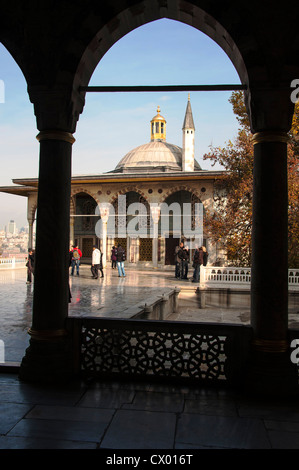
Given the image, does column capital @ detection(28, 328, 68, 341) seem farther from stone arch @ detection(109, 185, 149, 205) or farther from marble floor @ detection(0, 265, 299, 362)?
stone arch @ detection(109, 185, 149, 205)

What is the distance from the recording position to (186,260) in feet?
53.1

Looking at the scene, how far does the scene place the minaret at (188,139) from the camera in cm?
2562

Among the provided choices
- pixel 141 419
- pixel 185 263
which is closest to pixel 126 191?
pixel 185 263

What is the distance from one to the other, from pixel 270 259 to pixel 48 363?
2.06 metres

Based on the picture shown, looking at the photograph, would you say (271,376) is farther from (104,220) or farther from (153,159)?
(153,159)

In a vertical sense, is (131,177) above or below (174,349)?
above

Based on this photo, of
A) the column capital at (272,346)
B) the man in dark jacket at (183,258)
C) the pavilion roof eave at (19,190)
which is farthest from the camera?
the pavilion roof eave at (19,190)

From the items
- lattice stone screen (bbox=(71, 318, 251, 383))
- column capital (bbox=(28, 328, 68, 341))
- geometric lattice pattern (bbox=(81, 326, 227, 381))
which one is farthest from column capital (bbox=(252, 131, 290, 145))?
column capital (bbox=(28, 328, 68, 341))

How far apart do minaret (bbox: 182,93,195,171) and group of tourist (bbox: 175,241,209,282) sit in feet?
36.3

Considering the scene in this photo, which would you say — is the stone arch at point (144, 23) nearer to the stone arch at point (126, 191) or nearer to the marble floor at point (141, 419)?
the marble floor at point (141, 419)

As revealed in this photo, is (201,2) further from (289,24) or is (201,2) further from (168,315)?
(168,315)

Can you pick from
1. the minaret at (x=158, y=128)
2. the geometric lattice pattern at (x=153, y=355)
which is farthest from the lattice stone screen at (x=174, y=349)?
the minaret at (x=158, y=128)

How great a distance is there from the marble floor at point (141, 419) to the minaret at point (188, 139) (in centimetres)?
2344
